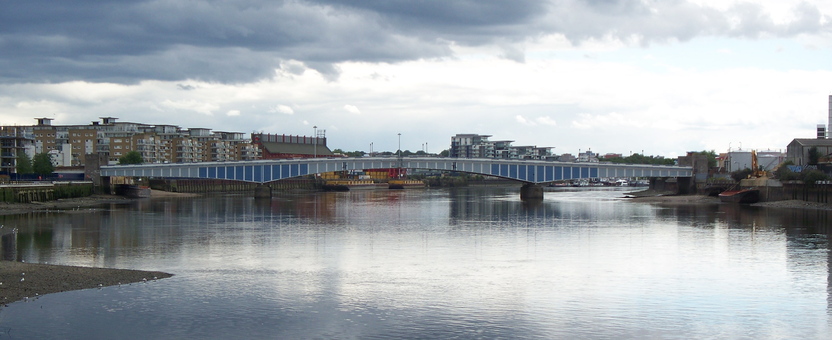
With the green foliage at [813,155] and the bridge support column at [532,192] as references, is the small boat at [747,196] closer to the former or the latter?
the green foliage at [813,155]

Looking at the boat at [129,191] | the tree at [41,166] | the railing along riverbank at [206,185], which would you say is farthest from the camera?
the railing along riverbank at [206,185]

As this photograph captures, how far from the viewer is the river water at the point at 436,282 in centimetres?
2302

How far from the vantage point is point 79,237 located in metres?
45.7

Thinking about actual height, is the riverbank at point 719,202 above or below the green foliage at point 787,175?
below

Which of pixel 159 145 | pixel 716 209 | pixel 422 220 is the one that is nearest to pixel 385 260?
pixel 422 220

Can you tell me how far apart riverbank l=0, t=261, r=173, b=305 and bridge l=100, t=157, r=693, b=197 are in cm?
6902

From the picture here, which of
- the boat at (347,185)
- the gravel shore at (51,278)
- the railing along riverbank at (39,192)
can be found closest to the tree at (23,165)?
the railing along riverbank at (39,192)

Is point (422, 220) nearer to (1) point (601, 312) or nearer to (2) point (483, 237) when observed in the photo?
(2) point (483, 237)

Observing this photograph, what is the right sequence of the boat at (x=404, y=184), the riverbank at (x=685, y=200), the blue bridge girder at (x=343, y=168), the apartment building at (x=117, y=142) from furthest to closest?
the boat at (x=404, y=184) < the apartment building at (x=117, y=142) < the blue bridge girder at (x=343, y=168) < the riverbank at (x=685, y=200)

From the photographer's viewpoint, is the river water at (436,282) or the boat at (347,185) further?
the boat at (347,185)

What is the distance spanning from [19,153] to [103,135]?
4685 cm

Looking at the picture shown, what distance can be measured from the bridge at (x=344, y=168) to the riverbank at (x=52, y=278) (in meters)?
69.0

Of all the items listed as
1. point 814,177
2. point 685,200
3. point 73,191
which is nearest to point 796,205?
point 814,177

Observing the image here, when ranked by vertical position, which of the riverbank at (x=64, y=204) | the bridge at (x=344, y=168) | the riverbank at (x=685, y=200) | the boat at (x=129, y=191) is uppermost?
the bridge at (x=344, y=168)
